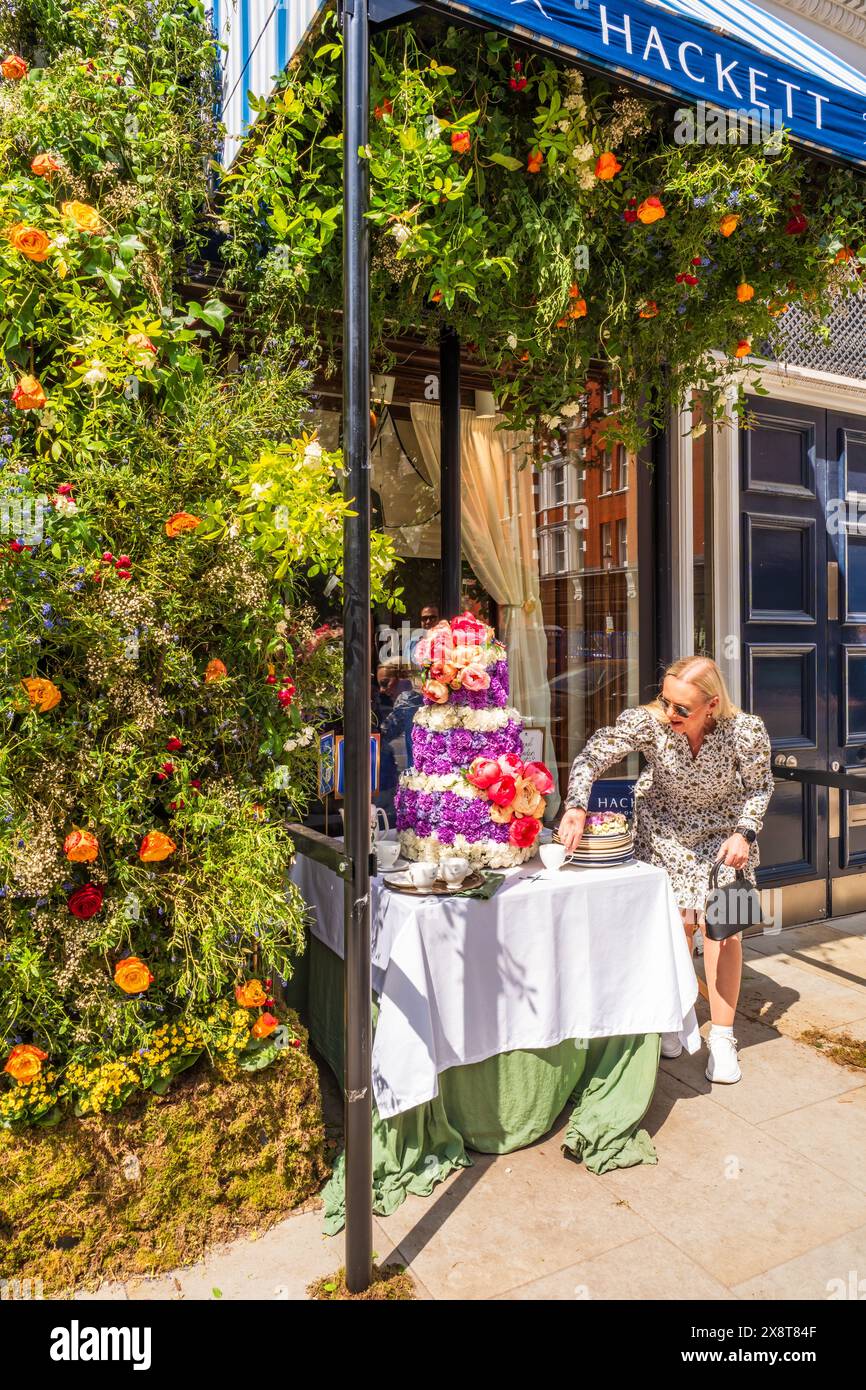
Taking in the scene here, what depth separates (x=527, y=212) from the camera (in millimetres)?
2729

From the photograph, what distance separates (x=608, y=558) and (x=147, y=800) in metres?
3.30

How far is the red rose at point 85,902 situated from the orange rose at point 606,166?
2.71 meters

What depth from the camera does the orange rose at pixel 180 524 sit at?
219 cm

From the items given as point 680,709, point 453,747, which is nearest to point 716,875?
point 680,709

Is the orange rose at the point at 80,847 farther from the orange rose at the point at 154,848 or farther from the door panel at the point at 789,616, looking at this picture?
the door panel at the point at 789,616

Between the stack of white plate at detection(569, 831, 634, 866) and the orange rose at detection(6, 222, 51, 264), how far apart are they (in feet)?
7.97

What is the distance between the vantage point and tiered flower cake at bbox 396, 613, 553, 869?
2838 mm

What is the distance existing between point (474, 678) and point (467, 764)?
301 millimetres

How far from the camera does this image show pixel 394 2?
206cm

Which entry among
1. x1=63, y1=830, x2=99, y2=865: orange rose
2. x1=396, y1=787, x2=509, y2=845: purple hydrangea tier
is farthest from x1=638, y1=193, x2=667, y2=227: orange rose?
x1=63, y1=830, x2=99, y2=865: orange rose

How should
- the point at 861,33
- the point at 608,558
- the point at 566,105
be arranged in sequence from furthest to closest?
the point at 861,33 → the point at 608,558 → the point at 566,105

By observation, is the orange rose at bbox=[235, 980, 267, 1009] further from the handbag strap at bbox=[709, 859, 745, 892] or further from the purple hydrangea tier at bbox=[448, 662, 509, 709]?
the handbag strap at bbox=[709, 859, 745, 892]
